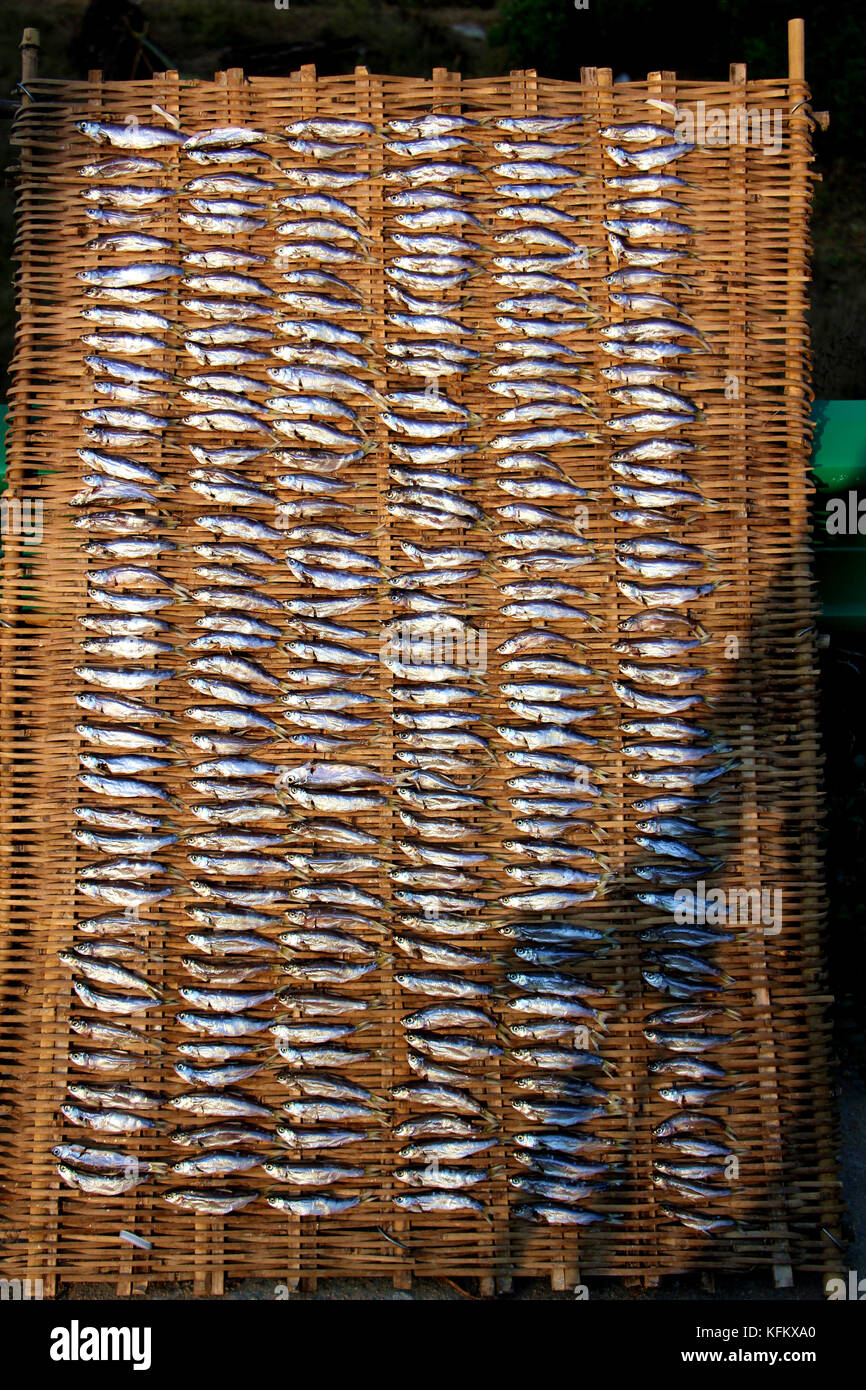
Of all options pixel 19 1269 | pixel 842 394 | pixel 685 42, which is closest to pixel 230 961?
pixel 19 1269

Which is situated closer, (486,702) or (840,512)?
(486,702)

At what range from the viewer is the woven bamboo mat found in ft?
15.5

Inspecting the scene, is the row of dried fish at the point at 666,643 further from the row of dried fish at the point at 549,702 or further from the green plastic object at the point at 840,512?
the green plastic object at the point at 840,512

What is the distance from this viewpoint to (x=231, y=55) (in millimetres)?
9148

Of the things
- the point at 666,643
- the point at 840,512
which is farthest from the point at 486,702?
the point at 840,512

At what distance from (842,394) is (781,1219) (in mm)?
6134

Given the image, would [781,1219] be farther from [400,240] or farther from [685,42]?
[685,42]

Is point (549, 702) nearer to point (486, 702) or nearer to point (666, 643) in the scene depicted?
point (486, 702)

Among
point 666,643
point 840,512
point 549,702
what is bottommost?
point 549,702

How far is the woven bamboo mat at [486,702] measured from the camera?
4715 mm

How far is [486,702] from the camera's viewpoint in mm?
5152

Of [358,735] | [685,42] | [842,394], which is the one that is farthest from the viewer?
[685,42]

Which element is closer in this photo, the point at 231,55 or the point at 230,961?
the point at 230,961

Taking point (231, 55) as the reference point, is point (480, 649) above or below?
below
